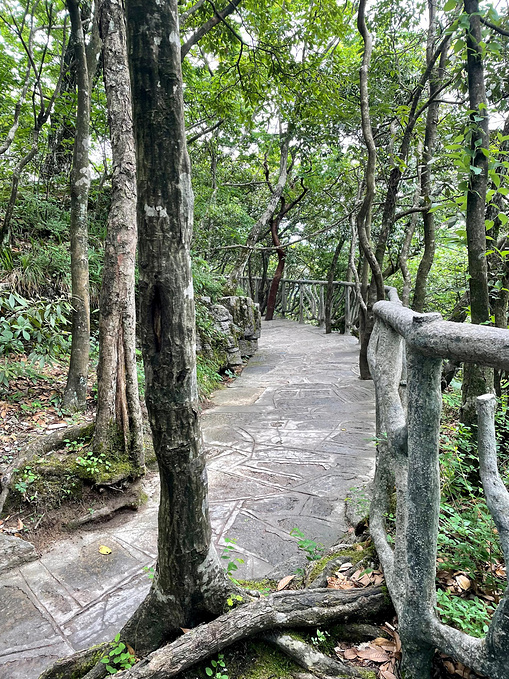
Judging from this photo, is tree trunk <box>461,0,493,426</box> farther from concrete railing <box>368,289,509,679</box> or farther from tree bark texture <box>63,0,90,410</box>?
tree bark texture <box>63,0,90,410</box>

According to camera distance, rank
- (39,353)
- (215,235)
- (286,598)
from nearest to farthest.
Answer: (286,598), (39,353), (215,235)

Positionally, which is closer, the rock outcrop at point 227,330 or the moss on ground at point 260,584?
the moss on ground at point 260,584

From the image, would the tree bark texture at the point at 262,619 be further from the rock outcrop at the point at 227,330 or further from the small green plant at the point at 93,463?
the rock outcrop at the point at 227,330

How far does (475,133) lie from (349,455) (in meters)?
2.64

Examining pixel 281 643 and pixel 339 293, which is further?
pixel 339 293

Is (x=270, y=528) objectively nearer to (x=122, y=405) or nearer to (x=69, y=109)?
(x=122, y=405)

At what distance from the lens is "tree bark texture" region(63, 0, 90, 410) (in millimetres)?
3762

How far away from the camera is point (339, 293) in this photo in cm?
1130

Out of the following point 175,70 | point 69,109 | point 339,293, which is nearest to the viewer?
point 175,70

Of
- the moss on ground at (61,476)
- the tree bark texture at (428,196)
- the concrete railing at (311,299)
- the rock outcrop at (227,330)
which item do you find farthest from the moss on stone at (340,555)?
the concrete railing at (311,299)

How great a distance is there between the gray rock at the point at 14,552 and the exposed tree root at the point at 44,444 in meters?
0.30

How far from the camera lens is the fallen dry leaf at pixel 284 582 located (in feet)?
6.63

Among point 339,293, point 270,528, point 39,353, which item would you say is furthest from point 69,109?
point 339,293

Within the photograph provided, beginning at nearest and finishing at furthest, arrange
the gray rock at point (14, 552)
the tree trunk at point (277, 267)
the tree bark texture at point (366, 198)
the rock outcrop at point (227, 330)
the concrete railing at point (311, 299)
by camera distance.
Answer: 1. the gray rock at point (14, 552)
2. the tree bark texture at point (366, 198)
3. the rock outcrop at point (227, 330)
4. the concrete railing at point (311, 299)
5. the tree trunk at point (277, 267)
